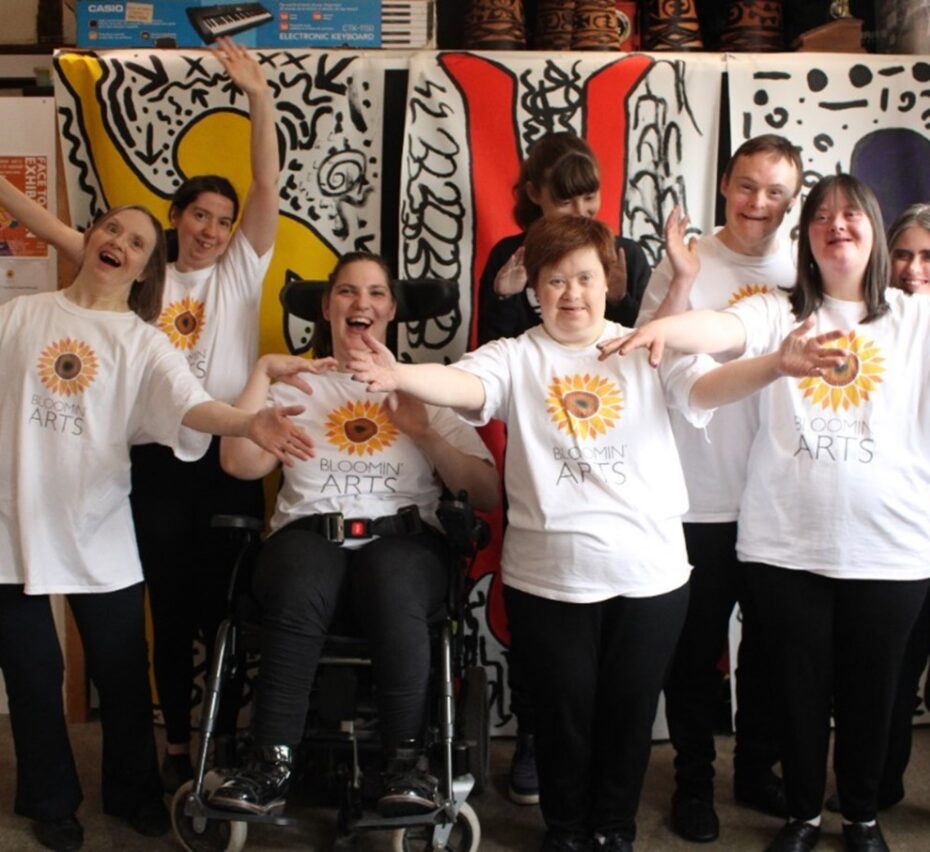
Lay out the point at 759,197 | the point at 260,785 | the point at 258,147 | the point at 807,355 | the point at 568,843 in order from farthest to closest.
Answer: the point at 258,147
the point at 759,197
the point at 568,843
the point at 260,785
the point at 807,355

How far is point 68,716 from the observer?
2.97m

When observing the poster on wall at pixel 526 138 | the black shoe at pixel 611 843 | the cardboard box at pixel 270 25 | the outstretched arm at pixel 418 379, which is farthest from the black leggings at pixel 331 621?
the cardboard box at pixel 270 25

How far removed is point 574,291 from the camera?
200cm

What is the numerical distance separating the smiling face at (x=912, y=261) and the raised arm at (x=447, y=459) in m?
1.06

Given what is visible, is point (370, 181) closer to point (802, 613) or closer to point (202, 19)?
point (202, 19)

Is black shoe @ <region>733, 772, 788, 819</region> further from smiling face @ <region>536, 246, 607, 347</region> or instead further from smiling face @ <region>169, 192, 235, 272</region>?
smiling face @ <region>169, 192, 235, 272</region>

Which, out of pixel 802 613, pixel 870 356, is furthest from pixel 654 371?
pixel 802 613

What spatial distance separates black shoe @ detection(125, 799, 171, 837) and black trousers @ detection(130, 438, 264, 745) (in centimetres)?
24

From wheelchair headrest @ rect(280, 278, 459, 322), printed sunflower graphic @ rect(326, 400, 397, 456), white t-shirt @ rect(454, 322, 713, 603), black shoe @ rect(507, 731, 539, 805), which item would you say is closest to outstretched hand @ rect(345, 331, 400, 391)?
white t-shirt @ rect(454, 322, 713, 603)

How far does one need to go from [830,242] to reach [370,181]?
1418mm

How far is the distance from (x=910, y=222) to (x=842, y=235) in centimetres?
40

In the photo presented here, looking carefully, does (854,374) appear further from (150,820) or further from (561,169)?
(150,820)

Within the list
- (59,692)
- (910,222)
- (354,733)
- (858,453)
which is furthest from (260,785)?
(910,222)

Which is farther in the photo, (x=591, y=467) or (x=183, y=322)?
(x=183, y=322)
